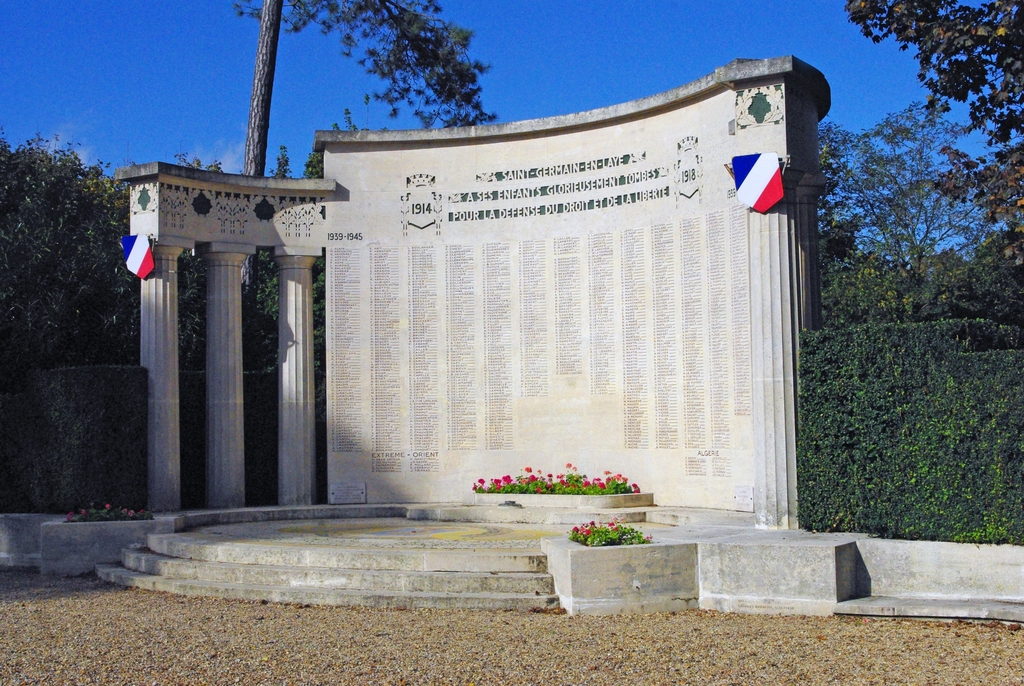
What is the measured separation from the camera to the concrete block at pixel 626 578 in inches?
381

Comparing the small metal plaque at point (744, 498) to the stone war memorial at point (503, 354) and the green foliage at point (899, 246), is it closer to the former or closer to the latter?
the stone war memorial at point (503, 354)

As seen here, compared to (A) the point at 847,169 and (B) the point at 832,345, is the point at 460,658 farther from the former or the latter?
(A) the point at 847,169

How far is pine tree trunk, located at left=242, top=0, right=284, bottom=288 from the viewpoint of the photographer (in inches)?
867

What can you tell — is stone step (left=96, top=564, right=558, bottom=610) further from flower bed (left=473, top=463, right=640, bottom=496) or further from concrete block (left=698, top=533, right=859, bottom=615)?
flower bed (left=473, top=463, right=640, bottom=496)

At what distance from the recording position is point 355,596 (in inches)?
405

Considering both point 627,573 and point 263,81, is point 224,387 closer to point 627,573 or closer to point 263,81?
point 627,573

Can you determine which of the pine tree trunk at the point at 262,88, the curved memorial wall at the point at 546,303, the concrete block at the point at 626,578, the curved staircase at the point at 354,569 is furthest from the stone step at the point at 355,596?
the pine tree trunk at the point at 262,88

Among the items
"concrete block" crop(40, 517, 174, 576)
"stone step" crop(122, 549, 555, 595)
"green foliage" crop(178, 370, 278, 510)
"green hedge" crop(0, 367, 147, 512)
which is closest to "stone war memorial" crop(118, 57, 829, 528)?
"green hedge" crop(0, 367, 147, 512)

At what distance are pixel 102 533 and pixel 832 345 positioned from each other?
383 inches

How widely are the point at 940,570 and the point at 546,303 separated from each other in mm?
7796

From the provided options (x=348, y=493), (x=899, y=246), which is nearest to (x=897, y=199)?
(x=899, y=246)

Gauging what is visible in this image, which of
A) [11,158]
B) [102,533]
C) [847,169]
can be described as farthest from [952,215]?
[11,158]

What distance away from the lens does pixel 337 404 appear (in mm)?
16453

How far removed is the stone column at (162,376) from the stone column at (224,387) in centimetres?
60
